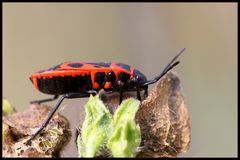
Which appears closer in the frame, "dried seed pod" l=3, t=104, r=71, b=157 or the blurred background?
"dried seed pod" l=3, t=104, r=71, b=157

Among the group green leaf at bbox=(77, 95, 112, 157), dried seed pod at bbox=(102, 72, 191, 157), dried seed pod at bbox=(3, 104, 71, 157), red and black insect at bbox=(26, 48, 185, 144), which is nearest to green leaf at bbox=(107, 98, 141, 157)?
green leaf at bbox=(77, 95, 112, 157)

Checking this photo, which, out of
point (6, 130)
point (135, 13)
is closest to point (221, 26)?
point (135, 13)

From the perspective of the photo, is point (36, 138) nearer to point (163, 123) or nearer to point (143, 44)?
point (163, 123)

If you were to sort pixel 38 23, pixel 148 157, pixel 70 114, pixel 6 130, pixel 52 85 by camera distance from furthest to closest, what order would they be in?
pixel 38 23 < pixel 52 85 < pixel 70 114 < pixel 6 130 < pixel 148 157

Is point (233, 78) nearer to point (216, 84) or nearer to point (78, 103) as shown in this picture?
point (216, 84)

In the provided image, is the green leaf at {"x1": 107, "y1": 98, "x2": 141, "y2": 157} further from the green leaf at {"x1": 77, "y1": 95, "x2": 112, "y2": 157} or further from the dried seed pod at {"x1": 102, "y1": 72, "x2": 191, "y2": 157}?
the dried seed pod at {"x1": 102, "y1": 72, "x2": 191, "y2": 157}

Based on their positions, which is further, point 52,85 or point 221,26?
point 221,26

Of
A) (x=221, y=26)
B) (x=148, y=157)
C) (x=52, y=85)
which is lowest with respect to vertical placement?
(x=148, y=157)
